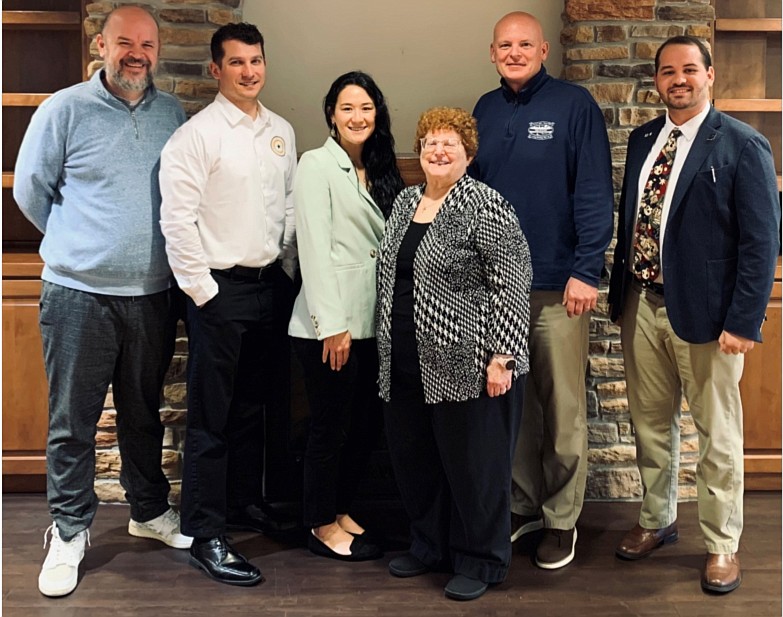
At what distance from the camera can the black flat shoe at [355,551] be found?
10.4 feet

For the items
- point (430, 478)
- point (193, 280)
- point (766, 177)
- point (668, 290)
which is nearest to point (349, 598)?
point (430, 478)

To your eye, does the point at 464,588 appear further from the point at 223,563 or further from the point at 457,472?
the point at 223,563

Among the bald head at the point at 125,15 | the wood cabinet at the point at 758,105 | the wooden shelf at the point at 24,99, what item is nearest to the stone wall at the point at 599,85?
the wood cabinet at the point at 758,105

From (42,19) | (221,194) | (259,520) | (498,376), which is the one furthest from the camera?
(42,19)

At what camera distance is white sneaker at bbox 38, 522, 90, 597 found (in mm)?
2949

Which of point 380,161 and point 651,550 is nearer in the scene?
point 380,161

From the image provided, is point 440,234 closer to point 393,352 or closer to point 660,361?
point 393,352

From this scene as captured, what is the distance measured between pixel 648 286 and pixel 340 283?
1036 millimetres

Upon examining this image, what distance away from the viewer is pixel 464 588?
2.90m

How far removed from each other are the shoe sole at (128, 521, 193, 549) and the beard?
5.25 ft

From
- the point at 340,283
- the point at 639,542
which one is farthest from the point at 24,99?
the point at 639,542

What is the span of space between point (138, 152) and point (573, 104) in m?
1.46

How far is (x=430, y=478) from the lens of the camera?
9.85ft

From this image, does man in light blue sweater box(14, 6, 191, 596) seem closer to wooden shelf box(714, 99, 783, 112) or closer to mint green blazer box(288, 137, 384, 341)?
mint green blazer box(288, 137, 384, 341)
